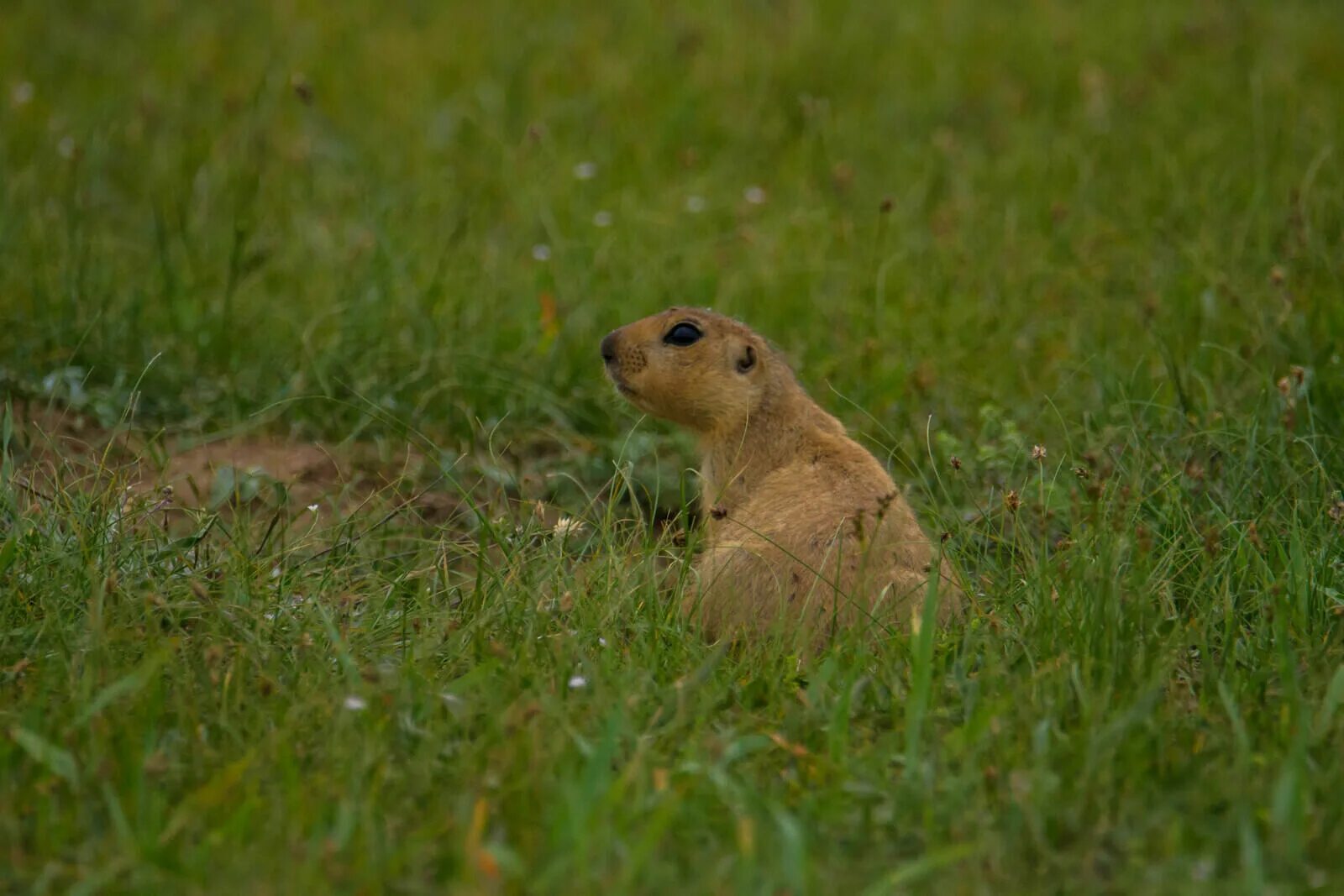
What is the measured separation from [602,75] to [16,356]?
346cm

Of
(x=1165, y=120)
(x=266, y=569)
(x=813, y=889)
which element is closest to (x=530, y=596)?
(x=266, y=569)

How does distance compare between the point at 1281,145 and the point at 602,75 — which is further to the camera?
the point at 602,75

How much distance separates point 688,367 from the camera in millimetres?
4453

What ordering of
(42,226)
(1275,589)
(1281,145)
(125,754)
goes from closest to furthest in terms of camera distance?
(125,754) < (1275,589) < (42,226) < (1281,145)

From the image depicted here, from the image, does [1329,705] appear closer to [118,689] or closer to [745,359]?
[745,359]

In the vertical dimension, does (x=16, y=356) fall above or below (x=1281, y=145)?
below

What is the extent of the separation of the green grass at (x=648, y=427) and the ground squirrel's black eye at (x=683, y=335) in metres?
0.38

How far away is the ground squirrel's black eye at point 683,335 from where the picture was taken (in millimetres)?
4480

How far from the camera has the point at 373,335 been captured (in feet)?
16.7

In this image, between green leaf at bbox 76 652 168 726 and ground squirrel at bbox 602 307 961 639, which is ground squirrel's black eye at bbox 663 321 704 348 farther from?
green leaf at bbox 76 652 168 726

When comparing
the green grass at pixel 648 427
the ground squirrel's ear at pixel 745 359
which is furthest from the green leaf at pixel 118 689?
the ground squirrel's ear at pixel 745 359

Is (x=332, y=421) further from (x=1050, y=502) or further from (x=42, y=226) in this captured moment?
(x=1050, y=502)

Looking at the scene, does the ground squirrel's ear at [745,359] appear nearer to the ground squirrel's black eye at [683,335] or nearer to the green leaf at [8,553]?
the ground squirrel's black eye at [683,335]

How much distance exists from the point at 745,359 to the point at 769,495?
20.7 inches
